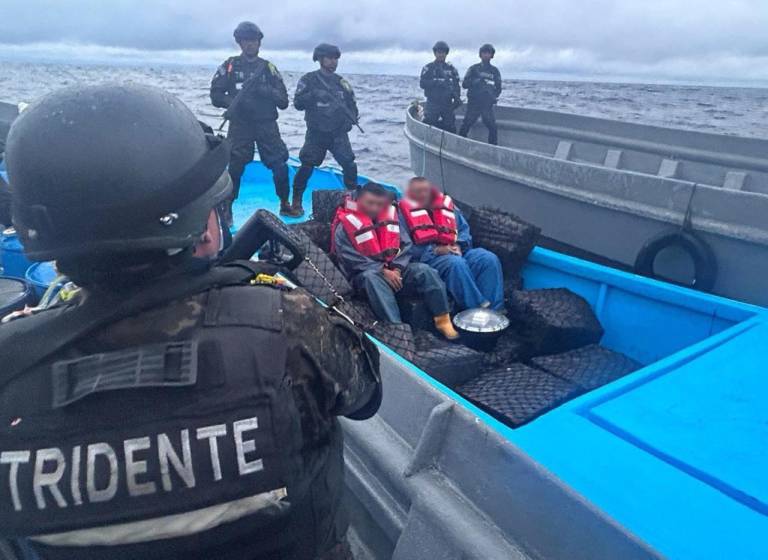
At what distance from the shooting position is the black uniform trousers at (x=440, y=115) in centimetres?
939

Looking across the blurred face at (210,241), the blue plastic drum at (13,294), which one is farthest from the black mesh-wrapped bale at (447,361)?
the blue plastic drum at (13,294)

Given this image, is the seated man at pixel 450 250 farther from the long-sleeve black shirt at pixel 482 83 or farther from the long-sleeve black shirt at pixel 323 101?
the long-sleeve black shirt at pixel 482 83

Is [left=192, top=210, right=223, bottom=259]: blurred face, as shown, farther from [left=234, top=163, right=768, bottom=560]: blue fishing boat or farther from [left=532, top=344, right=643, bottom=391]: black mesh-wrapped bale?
[left=532, top=344, right=643, bottom=391]: black mesh-wrapped bale

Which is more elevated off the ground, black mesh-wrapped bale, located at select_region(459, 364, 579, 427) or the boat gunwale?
the boat gunwale

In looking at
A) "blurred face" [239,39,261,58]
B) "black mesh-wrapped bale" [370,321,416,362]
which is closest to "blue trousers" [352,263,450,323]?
"black mesh-wrapped bale" [370,321,416,362]

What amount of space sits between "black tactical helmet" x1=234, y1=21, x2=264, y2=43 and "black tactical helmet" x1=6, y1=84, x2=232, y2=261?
5.29m

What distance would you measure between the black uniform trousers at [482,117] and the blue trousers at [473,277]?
18.0 ft

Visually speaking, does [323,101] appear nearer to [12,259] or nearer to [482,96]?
[12,259]

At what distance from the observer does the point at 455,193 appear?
7.30m

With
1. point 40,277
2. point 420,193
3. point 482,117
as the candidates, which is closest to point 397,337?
point 420,193

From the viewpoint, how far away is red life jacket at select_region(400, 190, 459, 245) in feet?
14.5

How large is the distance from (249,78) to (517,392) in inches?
175

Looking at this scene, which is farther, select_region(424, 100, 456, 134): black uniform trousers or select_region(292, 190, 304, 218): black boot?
select_region(424, 100, 456, 134): black uniform trousers

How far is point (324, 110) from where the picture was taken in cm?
632
